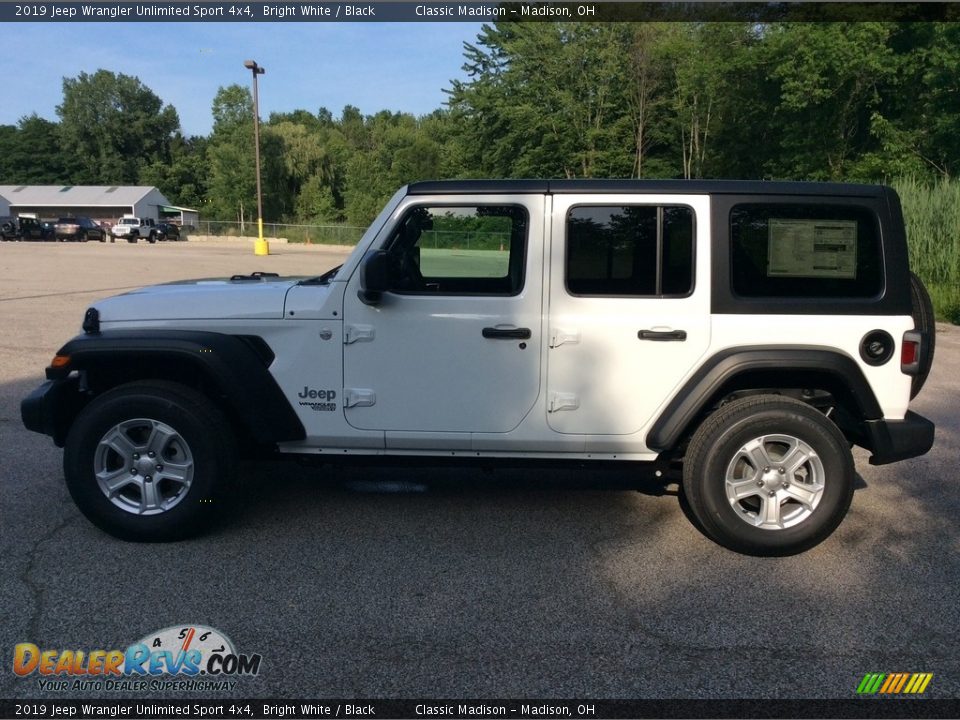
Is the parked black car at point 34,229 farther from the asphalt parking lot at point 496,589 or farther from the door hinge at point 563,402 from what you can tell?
the door hinge at point 563,402

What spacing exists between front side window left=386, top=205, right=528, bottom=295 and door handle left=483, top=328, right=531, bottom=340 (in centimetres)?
23

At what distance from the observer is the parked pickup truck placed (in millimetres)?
57625

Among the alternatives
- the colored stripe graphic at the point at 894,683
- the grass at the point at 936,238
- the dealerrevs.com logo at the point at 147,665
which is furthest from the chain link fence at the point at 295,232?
the colored stripe graphic at the point at 894,683

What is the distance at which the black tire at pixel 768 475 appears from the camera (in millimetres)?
4195

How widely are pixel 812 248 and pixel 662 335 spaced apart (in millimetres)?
942

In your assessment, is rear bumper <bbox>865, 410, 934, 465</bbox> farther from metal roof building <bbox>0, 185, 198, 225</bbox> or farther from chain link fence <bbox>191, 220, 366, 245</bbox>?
metal roof building <bbox>0, 185, 198, 225</bbox>

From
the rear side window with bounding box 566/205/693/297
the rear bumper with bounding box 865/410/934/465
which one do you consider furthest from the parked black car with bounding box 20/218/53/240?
the rear bumper with bounding box 865/410/934/465

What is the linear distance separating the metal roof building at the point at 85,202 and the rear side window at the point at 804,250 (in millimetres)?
84047

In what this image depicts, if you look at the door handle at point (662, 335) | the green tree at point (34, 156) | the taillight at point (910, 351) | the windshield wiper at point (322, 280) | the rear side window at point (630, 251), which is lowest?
the taillight at point (910, 351)

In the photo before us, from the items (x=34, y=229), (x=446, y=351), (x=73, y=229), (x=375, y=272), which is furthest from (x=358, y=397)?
(x=73, y=229)

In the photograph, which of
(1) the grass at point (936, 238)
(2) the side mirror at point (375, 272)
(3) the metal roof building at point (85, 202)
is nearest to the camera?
(2) the side mirror at point (375, 272)

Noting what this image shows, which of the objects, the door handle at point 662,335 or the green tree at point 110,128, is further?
the green tree at point 110,128

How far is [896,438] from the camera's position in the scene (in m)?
4.22

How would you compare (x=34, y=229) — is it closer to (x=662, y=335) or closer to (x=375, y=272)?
(x=375, y=272)
